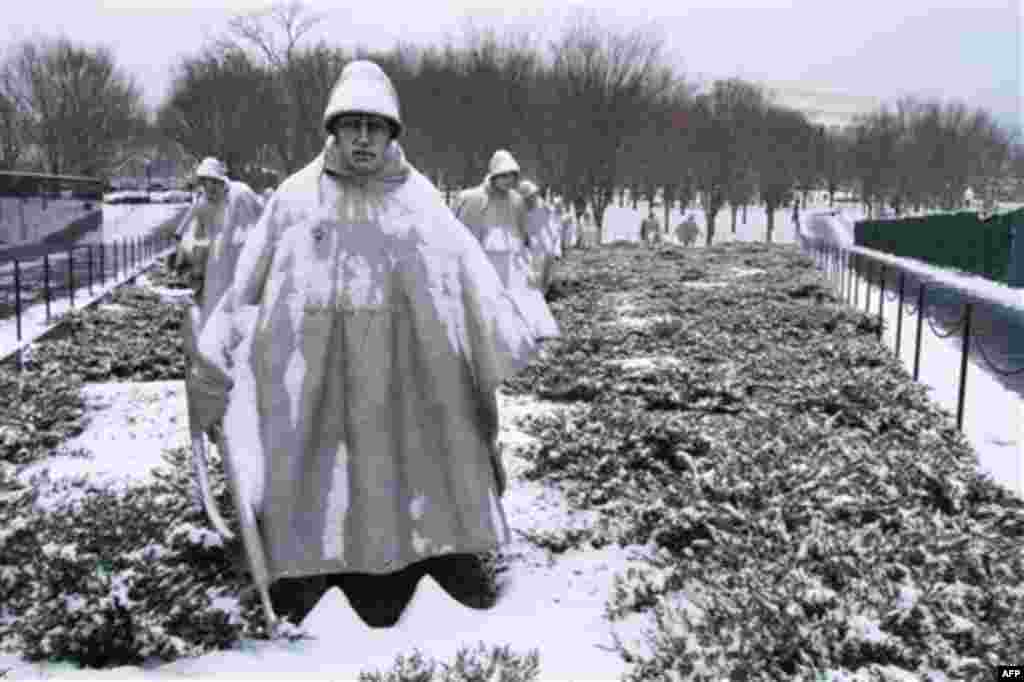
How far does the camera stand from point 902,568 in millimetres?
4707

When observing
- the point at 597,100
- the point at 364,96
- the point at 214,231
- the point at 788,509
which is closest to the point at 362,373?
the point at 364,96

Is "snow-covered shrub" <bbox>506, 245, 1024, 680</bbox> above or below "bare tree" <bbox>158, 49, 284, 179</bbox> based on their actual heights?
below

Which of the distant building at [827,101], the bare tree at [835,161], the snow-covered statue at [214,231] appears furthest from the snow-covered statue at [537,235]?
the distant building at [827,101]

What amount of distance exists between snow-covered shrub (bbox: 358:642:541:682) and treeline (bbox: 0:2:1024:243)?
134ft

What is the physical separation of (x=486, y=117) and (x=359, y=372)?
4385 centimetres

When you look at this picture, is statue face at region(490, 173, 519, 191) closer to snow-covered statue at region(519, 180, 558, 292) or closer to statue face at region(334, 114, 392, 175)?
snow-covered statue at region(519, 180, 558, 292)

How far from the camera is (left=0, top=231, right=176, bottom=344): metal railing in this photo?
50.6ft

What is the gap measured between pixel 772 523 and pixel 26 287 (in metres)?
18.5

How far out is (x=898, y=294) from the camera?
18.1 metres

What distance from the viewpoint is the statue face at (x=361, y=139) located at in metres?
4.58

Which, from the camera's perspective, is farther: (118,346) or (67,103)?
(67,103)

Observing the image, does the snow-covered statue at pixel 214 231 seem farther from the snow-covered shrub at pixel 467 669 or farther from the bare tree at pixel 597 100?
the bare tree at pixel 597 100

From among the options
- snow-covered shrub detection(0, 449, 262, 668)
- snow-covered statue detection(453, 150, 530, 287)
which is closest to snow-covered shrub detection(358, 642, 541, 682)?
snow-covered shrub detection(0, 449, 262, 668)

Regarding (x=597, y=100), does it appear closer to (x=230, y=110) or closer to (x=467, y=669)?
→ (x=230, y=110)
